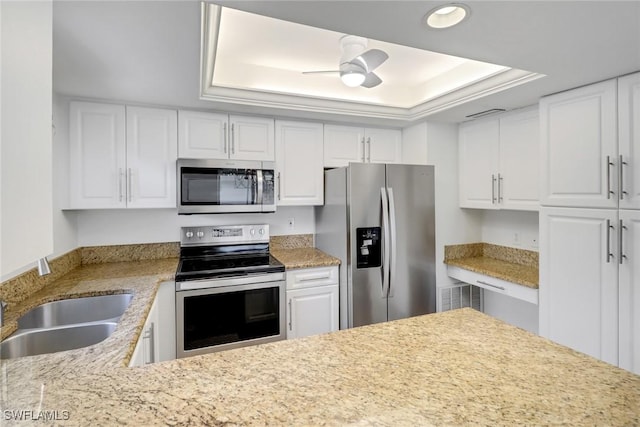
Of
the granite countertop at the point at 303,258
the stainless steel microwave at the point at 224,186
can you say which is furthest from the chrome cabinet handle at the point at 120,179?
the granite countertop at the point at 303,258

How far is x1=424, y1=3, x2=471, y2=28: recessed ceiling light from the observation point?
3.93 ft

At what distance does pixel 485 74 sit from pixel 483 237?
1.66 metres

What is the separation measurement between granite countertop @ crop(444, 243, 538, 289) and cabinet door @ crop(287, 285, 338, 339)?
4.12ft

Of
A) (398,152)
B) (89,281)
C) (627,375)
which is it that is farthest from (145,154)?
(627,375)

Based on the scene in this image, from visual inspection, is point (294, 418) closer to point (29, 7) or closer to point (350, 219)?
point (29, 7)

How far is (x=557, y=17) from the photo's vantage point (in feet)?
4.15

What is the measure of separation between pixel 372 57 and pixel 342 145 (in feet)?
3.98

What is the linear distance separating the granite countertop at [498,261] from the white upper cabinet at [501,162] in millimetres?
506

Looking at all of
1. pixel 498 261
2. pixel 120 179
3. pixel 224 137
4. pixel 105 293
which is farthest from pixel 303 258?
pixel 498 261

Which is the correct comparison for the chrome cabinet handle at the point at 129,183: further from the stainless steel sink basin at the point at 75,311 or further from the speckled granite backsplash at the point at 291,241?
the speckled granite backsplash at the point at 291,241

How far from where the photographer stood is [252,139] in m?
2.72

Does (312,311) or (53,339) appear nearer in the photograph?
(53,339)

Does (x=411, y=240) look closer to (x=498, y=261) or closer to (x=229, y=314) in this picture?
(x=498, y=261)

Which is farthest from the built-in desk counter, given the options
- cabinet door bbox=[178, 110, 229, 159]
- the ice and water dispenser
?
cabinet door bbox=[178, 110, 229, 159]
